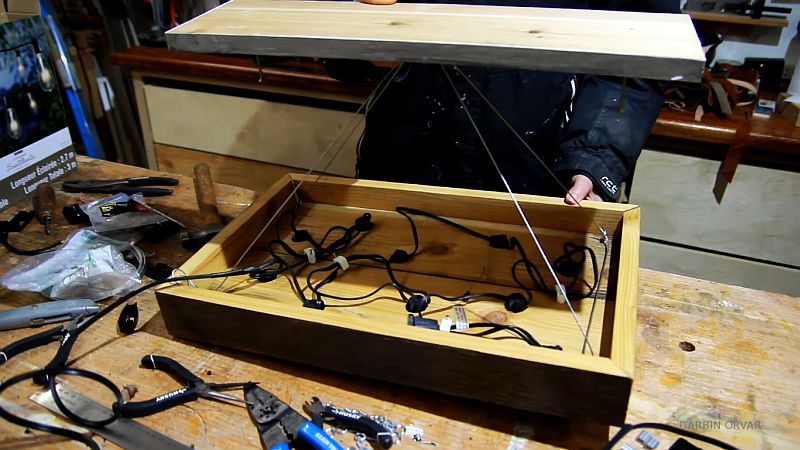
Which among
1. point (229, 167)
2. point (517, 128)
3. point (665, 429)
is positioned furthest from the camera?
point (229, 167)

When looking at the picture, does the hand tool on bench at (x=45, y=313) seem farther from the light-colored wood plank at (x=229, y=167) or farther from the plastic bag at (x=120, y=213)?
the light-colored wood plank at (x=229, y=167)

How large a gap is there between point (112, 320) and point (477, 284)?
0.51 m

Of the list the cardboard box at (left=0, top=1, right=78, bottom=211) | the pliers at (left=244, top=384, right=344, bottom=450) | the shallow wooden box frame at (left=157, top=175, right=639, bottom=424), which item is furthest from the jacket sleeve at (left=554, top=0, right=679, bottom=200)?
the cardboard box at (left=0, top=1, right=78, bottom=211)

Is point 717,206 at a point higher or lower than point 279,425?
lower

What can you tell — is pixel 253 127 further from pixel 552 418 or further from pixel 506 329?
pixel 552 418

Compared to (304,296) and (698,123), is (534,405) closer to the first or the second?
(304,296)

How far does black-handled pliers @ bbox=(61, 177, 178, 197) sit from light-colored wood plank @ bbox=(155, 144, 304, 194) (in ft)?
2.12

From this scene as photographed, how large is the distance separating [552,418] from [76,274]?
673 mm

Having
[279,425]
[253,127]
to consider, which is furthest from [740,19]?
[279,425]

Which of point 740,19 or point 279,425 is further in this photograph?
point 740,19

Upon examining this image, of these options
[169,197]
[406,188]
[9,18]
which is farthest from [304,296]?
[9,18]

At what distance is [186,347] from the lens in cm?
67

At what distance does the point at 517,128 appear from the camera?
0.99 metres

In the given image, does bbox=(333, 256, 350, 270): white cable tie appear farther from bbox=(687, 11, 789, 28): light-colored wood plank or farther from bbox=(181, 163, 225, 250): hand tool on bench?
bbox=(687, 11, 789, 28): light-colored wood plank
